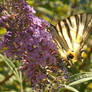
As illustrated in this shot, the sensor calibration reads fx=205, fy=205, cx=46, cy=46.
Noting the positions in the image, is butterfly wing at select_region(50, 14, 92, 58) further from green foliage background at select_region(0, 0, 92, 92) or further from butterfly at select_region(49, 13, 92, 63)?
green foliage background at select_region(0, 0, 92, 92)

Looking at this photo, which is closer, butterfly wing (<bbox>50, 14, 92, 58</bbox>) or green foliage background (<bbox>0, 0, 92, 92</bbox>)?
butterfly wing (<bbox>50, 14, 92, 58</bbox>)

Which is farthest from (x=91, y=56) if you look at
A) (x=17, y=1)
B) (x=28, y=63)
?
(x=17, y=1)

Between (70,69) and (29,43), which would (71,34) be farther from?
(29,43)

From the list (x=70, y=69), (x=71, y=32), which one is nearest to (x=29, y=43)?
(x=71, y=32)

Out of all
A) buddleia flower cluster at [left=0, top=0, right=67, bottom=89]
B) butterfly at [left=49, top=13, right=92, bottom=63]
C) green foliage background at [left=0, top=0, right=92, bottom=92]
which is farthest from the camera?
green foliage background at [left=0, top=0, right=92, bottom=92]

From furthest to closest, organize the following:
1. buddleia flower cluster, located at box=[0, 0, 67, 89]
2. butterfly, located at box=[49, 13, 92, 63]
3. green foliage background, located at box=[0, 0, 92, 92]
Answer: green foliage background, located at box=[0, 0, 92, 92] → butterfly, located at box=[49, 13, 92, 63] → buddleia flower cluster, located at box=[0, 0, 67, 89]

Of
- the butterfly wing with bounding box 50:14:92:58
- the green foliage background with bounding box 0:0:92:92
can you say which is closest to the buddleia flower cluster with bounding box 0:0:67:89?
the butterfly wing with bounding box 50:14:92:58

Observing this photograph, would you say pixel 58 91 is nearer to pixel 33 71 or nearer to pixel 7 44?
pixel 33 71
